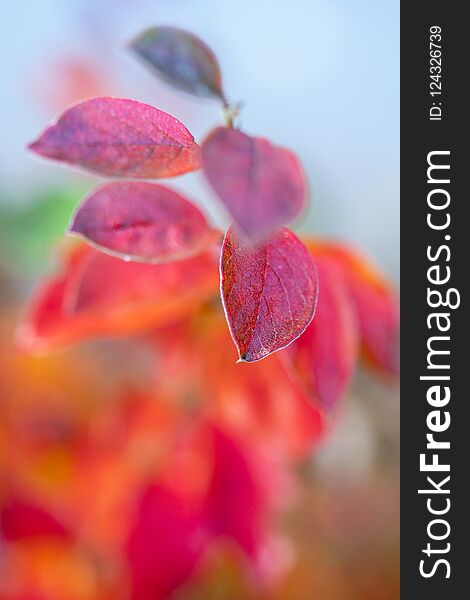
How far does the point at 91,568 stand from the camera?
0.50 metres

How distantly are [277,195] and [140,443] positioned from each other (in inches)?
11.2

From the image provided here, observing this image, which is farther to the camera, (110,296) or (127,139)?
(110,296)

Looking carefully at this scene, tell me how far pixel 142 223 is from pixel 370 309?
0.53 feet

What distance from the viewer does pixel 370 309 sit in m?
0.39

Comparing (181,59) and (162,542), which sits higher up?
(181,59)

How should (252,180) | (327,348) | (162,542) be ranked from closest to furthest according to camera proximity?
1. (252,180)
2. (327,348)
3. (162,542)

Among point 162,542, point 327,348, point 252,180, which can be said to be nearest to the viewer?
point 252,180

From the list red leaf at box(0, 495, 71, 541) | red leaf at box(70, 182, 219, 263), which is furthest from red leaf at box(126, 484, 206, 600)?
red leaf at box(70, 182, 219, 263)

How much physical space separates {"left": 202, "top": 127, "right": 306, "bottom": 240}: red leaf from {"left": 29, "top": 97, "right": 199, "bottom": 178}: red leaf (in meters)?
0.01

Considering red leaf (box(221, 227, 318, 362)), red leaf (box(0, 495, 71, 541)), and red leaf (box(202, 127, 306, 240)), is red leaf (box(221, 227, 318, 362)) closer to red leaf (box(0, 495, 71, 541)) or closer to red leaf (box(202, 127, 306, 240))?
red leaf (box(202, 127, 306, 240))

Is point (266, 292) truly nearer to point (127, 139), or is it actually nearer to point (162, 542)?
point (127, 139)

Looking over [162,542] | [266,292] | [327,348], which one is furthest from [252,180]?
[162,542]

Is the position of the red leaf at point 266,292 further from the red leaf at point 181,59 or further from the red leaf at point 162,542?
the red leaf at point 162,542

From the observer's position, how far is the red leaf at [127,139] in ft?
0.74
